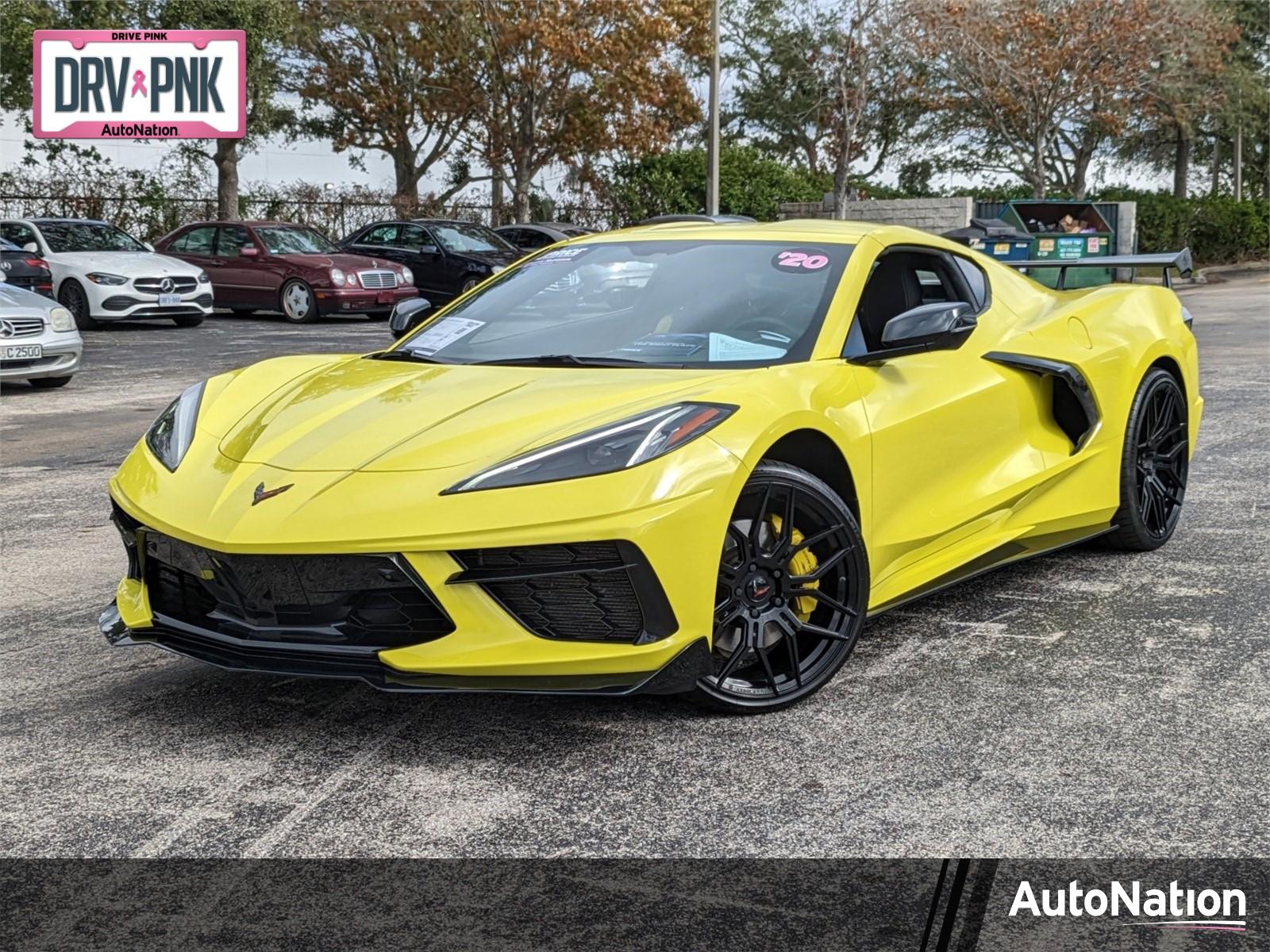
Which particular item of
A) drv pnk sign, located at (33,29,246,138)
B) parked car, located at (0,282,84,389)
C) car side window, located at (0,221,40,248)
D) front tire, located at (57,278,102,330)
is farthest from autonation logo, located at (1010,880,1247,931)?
drv pnk sign, located at (33,29,246,138)

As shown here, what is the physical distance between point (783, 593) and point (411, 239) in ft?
70.0

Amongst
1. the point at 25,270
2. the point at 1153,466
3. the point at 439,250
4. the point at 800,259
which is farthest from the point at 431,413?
the point at 439,250

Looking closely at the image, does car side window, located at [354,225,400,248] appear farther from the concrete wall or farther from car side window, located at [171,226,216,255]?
the concrete wall

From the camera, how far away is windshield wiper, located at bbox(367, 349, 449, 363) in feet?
16.4

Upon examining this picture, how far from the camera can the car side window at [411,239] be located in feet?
80.9

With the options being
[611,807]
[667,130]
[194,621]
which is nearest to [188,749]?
[194,621]

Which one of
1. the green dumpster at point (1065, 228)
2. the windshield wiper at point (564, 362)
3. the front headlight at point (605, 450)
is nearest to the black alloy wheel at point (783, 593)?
the front headlight at point (605, 450)

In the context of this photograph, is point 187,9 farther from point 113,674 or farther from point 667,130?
point 113,674

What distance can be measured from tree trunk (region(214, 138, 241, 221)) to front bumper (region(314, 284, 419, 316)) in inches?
348

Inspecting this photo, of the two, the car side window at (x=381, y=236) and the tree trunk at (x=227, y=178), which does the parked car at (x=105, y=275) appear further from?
the tree trunk at (x=227, y=178)

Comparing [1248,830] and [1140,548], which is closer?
[1248,830]

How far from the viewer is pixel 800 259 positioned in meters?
5.04

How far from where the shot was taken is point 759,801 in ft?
11.8

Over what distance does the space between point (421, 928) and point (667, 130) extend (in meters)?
34.5
